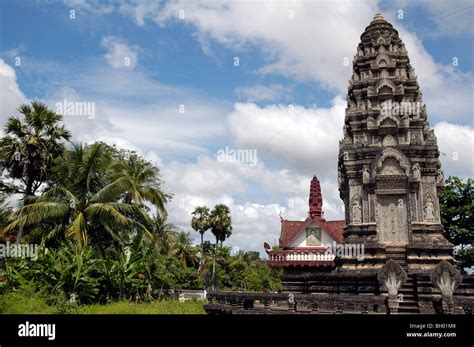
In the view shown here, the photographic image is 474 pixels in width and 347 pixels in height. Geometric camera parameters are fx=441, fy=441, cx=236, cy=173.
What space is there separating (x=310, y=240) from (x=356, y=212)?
8891 mm

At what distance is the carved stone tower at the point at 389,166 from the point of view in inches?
1003

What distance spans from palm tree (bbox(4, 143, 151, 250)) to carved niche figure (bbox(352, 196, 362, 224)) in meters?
12.8

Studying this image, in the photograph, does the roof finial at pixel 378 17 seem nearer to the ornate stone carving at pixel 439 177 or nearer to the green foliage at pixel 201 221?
the ornate stone carving at pixel 439 177

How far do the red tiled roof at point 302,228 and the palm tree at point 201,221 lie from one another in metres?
16.3

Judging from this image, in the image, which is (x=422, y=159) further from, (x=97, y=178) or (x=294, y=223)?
(x=97, y=178)

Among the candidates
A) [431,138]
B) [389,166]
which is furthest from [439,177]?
[389,166]

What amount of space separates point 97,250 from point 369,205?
15984 mm

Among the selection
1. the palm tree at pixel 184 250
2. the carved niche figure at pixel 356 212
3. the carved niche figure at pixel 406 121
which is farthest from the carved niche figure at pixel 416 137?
the palm tree at pixel 184 250

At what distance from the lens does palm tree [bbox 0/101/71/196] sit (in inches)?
1001

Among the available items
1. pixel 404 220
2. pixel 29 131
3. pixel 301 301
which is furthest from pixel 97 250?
pixel 404 220

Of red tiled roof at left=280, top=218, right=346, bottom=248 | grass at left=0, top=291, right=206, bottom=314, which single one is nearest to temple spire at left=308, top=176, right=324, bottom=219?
red tiled roof at left=280, top=218, right=346, bottom=248

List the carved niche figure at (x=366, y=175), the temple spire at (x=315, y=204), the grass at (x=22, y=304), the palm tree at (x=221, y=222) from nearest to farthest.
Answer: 1. the grass at (x=22, y=304)
2. the carved niche figure at (x=366, y=175)
3. the temple spire at (x=315, y=204)
4. the palm tree at (x=221, y=222)

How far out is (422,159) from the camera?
2681cm

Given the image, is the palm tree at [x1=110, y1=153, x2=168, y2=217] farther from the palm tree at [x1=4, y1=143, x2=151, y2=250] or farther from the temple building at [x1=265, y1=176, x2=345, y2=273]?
the temple building at [x1=265, y1=176, x2=345, y2=273]
